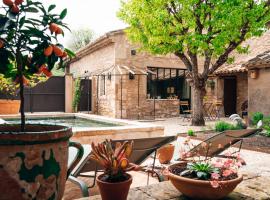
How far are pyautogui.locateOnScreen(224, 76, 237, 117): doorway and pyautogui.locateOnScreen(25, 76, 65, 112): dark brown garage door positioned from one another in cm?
907

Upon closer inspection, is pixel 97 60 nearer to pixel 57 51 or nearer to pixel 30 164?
pixel 57 51

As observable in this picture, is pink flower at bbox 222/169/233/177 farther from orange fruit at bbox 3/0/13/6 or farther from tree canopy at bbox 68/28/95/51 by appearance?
tree canopy at bbox 68/28/95/51

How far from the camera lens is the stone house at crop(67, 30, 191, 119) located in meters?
14.5

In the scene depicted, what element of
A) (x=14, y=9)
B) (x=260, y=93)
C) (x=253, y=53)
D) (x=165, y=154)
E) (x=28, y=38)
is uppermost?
(x=253, y=53)

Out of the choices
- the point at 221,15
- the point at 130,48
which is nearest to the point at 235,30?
the point at 221,15

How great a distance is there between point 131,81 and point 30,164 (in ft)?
44.6

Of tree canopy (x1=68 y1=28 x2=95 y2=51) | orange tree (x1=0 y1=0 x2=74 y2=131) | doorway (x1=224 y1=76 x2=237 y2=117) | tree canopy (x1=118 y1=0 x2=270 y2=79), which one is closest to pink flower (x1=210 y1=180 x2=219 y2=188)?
orange tree (x1=0 y1=0 x2=74 y2=131)

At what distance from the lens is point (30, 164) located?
1216 millimetres

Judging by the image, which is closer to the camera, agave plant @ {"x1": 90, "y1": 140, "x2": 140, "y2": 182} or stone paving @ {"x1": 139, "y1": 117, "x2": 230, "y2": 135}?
agave plant @ {"x1": 90, "y1": 140, "x2": 140, "y2": 182}

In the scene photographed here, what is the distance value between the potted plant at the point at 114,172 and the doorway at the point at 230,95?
1644 centimetres

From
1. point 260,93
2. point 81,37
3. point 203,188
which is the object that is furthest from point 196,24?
point 81,37

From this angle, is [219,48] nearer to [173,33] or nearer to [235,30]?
[235,30]

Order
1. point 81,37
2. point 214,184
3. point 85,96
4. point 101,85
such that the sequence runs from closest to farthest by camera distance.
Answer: point 214,184
point 85,96
point 101,85
point 81,37

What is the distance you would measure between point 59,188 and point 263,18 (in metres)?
11.0
